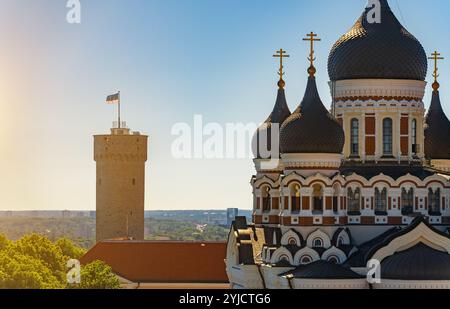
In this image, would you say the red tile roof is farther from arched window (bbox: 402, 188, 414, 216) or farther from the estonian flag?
arched window (bbox: 402, 188, 414, 216)

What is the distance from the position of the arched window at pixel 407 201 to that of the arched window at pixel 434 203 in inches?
29.4

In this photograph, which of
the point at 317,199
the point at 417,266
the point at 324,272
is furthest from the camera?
the point at 317,199

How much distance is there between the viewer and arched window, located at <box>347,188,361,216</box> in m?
58.8

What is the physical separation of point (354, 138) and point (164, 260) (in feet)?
99.7

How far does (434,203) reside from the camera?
5925cm

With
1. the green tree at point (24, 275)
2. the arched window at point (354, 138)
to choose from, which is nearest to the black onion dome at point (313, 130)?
the arched window at point (354, 138)

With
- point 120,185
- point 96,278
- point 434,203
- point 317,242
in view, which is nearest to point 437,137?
point 434,203

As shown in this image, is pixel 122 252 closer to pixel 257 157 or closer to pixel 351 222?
pixel 257 157

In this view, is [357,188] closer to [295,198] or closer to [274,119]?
[295,198]

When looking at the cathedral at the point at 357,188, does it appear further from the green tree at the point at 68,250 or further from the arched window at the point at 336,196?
the green tree at the point at 68,250
